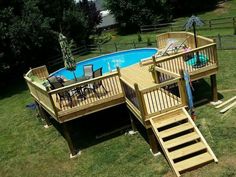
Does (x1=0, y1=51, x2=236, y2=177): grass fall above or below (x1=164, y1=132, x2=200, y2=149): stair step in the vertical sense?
below

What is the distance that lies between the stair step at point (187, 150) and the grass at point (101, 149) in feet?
1.68

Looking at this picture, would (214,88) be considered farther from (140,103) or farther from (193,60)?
(140,103)

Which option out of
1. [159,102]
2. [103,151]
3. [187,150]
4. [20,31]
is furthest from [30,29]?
[187,150]

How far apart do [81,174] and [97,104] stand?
8.90ft

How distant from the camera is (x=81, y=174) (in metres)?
12.1

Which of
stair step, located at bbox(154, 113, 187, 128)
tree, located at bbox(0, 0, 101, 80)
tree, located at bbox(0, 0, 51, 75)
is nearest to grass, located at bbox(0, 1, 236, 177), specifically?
stair step, located at bbox(154, 113, 187, 128)

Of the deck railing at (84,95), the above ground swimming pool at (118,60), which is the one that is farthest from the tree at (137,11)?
the deck railing at (84,95)

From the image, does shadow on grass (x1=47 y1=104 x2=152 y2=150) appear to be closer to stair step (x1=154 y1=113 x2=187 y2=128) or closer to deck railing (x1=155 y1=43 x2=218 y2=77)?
stair step (x1=154 y1=113 x2=187 y2=128)

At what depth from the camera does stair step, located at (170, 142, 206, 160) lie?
11055 mm

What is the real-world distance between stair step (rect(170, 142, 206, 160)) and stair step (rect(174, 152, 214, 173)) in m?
0.20

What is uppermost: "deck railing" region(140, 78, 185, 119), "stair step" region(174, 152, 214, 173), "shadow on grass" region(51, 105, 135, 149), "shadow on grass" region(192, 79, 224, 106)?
"deck railing" region(140, 78, 185, 119)

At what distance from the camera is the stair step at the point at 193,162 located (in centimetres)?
1073

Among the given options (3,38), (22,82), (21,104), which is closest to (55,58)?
(22,82)

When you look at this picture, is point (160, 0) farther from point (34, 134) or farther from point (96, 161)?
point (96, 161)
